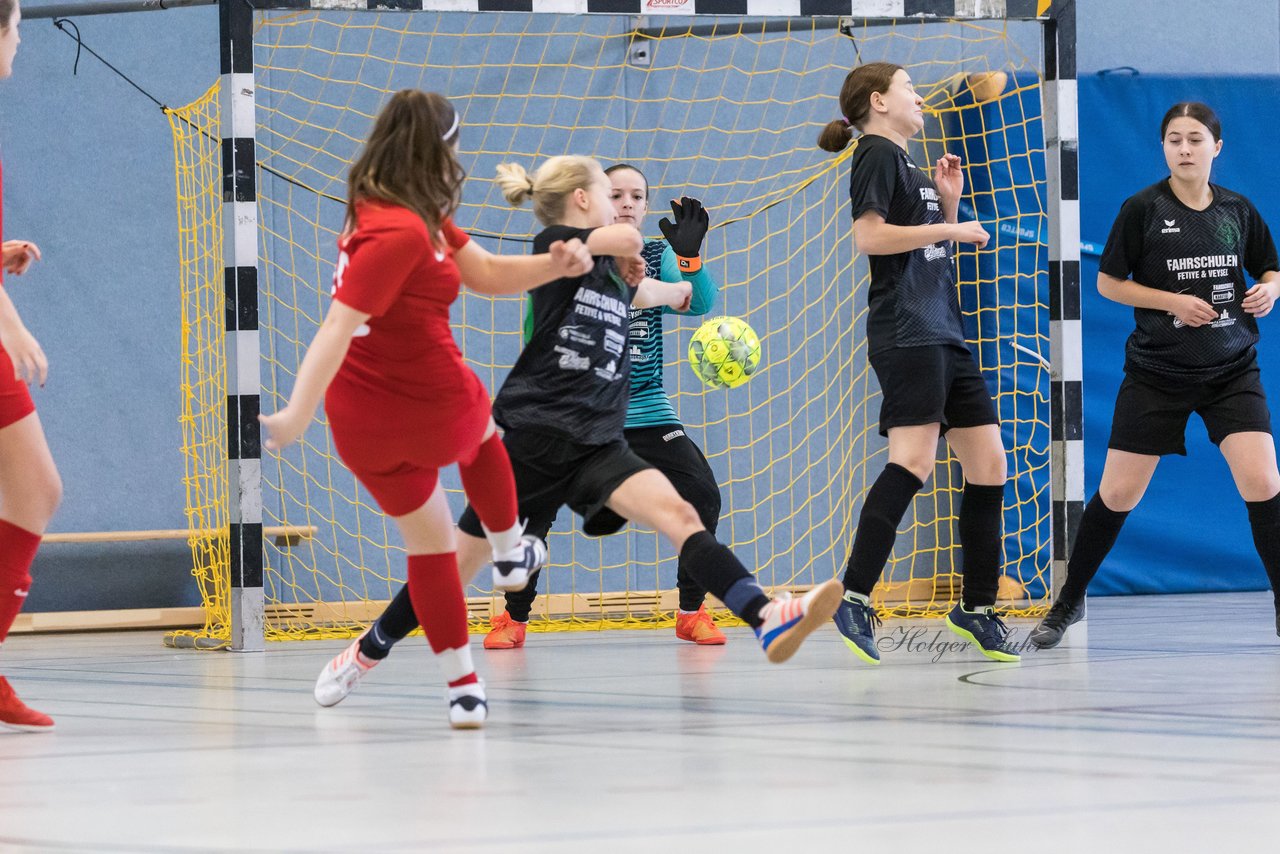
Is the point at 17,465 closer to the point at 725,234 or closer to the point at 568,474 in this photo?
the point at 568,474

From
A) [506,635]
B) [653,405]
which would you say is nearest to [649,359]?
[653,405]

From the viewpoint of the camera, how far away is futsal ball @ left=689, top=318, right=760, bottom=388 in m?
5.90

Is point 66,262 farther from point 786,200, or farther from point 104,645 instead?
point 786,200

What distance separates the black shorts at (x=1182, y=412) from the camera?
5.11 meters

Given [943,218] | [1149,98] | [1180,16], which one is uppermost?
[1180,16]

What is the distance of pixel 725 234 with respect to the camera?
8547 mm

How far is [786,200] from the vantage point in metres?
8.60

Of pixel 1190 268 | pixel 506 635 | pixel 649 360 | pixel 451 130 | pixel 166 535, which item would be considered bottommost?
pixel 506 635

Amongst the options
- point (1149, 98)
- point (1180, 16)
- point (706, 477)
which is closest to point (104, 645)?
point (706, 477)

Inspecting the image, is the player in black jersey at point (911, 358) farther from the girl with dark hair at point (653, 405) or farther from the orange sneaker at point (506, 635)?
the orange sneaker at point (506, 635)

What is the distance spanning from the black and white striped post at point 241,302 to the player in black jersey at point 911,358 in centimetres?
217

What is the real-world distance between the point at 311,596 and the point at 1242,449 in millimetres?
4571

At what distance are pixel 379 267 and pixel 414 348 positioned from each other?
21 centimetres

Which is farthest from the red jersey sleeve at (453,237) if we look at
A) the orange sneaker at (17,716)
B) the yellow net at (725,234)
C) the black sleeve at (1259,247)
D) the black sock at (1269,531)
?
the yellow net at (725,234)
